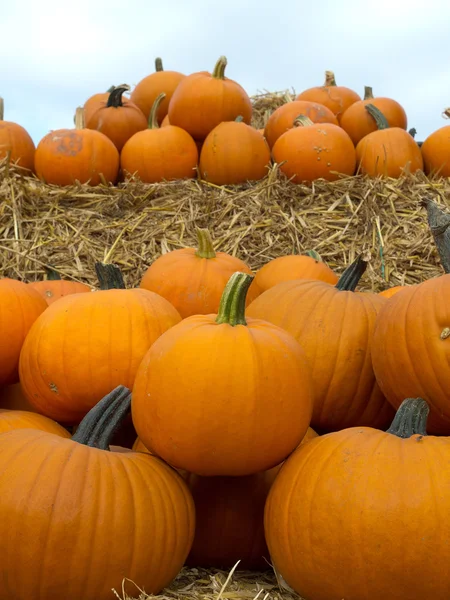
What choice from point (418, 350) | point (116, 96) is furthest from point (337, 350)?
point (116, 96)

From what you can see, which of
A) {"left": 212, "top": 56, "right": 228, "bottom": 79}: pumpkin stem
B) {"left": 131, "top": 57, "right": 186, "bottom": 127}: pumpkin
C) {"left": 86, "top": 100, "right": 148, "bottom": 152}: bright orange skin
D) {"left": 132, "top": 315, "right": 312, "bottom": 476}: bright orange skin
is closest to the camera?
{"left": 132, "top": 315, "right": 312, "bottom": 476}: bright orange skin

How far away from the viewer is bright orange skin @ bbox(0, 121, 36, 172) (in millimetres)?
5156

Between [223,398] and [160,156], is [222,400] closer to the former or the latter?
[223,398]

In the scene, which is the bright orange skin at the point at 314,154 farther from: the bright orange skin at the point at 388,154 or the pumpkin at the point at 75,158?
the pumpkin at the point at 75,158

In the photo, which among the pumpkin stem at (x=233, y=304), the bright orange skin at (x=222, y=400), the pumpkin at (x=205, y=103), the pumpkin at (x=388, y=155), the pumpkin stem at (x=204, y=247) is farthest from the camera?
the pumpkin at (x=205, y=103)

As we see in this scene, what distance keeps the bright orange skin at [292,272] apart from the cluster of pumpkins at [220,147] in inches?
63.6

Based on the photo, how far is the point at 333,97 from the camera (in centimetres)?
627

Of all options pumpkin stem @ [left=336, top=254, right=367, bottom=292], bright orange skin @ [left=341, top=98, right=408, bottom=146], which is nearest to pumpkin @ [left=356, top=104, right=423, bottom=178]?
bright orange skin @ [left=341, top=98, right=408, bottom=146]

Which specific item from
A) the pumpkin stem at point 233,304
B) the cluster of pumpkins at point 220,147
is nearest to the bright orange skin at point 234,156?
the cluster of pumpkins at point 220,147

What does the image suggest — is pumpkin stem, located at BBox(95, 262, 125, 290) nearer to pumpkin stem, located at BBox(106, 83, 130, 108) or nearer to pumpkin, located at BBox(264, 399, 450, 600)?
pumpkin, located at BBox(264, 399, 450, 600)

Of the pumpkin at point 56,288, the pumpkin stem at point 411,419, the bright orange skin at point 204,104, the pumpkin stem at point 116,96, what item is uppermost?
the pumpkin stem at point 116,96

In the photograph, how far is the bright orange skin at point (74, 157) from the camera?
4.94m

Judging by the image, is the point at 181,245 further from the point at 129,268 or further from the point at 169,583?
the point at 169,583

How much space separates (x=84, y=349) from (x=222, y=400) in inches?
24.8
